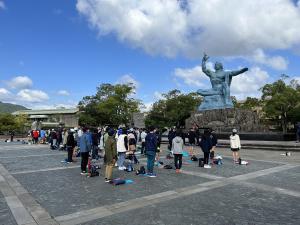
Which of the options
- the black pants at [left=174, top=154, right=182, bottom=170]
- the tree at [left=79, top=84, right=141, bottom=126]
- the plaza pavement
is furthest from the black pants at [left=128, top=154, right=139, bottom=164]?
the tree at [left=79, top=84, right=141, bottom=126]

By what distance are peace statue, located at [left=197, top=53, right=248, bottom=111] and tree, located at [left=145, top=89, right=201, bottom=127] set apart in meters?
23.0

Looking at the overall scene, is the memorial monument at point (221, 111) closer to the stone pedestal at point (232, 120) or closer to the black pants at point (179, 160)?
the stone pedestal at point (232, 120)

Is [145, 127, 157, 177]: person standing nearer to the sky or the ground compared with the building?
nearer to the ground

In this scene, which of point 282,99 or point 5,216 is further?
point 282,99

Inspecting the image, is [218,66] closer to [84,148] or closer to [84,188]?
[84,148]

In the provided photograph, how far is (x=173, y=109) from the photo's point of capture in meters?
60.9

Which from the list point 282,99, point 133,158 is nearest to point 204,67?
point 282,99

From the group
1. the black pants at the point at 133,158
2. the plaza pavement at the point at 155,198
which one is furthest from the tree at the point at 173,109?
the plaza pavement at the point at 155,198

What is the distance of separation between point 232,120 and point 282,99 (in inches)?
811

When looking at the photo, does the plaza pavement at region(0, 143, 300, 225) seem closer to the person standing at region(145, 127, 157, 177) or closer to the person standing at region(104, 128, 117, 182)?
the person standing at region(104, 128, 117, 182)

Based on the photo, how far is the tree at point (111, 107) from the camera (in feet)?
222

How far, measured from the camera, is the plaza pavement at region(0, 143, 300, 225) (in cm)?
613

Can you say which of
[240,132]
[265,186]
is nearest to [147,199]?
[265,186]

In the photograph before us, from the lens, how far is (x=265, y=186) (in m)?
9.33
